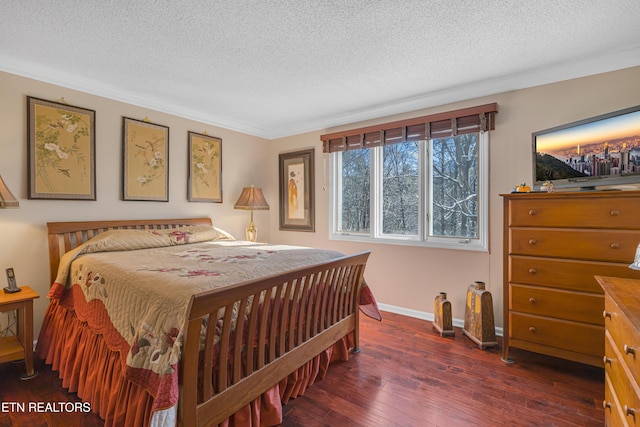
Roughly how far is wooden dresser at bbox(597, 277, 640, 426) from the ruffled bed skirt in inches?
58.8

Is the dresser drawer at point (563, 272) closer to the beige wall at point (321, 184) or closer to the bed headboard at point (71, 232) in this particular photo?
the beige wall at point (321, 184)

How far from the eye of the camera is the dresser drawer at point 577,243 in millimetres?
1812

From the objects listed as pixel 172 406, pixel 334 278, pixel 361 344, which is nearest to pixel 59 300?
pixel 172 406

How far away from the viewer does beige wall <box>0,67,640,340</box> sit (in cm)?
238

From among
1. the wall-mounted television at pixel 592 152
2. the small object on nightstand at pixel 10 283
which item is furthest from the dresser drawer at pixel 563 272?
the small object on nightstand at pixel 10 283

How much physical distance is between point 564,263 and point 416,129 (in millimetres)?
1844

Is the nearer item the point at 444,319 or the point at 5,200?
the point at 5,200

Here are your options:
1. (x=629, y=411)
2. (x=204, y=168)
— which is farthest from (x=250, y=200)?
(x=629, y=411)

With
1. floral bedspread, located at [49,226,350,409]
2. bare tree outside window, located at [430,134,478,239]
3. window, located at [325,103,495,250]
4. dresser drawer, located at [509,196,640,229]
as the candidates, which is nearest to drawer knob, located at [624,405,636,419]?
dresser drawer, located at [509,196,640,229]

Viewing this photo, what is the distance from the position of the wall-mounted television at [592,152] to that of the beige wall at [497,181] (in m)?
0.42

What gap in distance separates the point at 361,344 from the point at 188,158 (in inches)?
112

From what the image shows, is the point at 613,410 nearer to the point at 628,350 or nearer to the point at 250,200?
the point at 628,350

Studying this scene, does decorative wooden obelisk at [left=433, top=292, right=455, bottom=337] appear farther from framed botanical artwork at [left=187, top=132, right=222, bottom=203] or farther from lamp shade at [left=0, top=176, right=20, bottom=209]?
lamp shade at [left=0, top=176, right=20, bottom=209]

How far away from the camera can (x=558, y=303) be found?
80.0 inches
